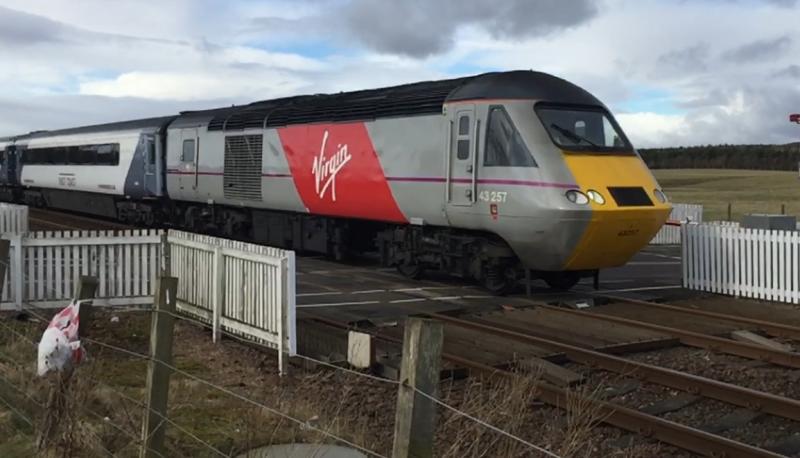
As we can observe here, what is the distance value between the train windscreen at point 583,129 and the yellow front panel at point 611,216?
212 millimetres

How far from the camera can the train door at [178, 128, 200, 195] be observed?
22.8m

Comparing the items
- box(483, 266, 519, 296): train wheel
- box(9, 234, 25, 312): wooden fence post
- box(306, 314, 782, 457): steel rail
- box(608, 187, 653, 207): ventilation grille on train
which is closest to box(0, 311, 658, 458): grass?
box(306, 314, 782, 457): steel rail

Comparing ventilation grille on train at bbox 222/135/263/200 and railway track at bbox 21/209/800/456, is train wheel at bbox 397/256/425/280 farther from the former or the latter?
ventilation grille on train at bbox 222/135/263/200

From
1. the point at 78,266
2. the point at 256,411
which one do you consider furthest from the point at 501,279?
the point at 256,411

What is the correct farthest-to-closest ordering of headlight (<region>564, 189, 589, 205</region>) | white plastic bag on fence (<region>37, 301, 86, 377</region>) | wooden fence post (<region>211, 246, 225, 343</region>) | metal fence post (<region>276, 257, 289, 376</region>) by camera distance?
1. headlight (<region>564, 189, 589, 205</region>)
2. wooden fence post (<region>211, 246, 225, 343</region>)
3. metal fence post (<region>276, 257, 289, 376</region>)
4. white plastic bag on fence (<region>37, 301, 86, 377</region>)

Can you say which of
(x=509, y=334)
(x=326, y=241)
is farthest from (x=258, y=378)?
(x=326, y=241)

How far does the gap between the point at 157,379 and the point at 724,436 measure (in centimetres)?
448

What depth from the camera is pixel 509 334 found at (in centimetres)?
1017

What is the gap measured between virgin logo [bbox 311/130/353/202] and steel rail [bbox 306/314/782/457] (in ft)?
31.7

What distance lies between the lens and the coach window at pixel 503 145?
13133 millimetres

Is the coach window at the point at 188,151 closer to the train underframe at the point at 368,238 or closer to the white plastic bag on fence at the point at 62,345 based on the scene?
the train underframe at the point at 368,238

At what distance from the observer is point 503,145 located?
13414 mm

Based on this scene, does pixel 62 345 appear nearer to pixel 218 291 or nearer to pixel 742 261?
pixel 218 291

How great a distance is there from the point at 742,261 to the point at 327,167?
799 cm
